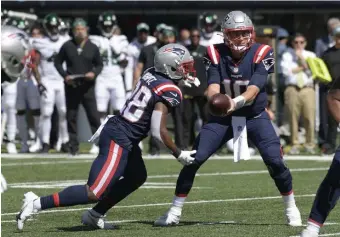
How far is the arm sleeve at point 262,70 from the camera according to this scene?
9.89 metres

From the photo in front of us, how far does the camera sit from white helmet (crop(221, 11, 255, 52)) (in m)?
10.0

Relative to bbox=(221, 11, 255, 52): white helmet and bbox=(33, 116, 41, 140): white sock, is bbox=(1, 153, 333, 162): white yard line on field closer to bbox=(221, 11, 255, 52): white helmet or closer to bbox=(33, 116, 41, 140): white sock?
bbox=(33, 116, 41, 140): white sock

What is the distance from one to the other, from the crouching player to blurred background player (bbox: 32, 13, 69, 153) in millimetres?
10300

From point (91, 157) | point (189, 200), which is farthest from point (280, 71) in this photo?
point (189, 200)

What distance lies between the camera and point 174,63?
32.4 ft

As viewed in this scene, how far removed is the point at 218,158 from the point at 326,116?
218 cm

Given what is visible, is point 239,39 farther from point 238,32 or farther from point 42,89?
point 42,89

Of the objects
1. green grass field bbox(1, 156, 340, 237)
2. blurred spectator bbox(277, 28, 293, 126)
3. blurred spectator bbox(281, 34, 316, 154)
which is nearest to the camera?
green grass field bbox(1, 156, 340, 237)

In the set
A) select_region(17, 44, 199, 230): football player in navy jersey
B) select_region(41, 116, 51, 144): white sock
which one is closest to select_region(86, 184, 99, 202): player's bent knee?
select_region(17, 44, 199, 230): football player in navy jersey

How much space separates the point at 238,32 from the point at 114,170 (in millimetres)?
1604

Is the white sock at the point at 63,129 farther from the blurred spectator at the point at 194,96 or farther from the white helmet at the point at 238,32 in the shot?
the white helmet at the point at 238,32

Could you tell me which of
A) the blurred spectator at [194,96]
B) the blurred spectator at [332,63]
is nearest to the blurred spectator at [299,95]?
the blurred spectator at [332,63]

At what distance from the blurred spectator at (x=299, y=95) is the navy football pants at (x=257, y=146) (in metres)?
8.31

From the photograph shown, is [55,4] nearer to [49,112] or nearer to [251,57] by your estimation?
[49,112]
